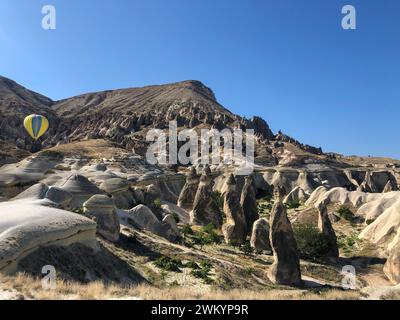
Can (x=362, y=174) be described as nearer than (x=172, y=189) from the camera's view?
No

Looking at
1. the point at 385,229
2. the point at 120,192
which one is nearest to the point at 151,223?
the point at 120,192

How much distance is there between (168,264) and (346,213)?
32.2 meters

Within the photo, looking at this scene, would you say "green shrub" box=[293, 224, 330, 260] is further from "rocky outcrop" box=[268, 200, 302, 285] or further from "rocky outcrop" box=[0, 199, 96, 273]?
"rocky outcrop" box=[0, 199, 96, 273]

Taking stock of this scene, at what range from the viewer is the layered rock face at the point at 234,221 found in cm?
3347

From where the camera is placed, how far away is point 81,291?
1038 cm

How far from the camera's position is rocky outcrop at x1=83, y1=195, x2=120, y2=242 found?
72.8 feet

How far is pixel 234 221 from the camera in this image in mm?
34094

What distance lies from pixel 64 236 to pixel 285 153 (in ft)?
313

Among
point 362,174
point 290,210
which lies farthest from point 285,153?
point 290,210

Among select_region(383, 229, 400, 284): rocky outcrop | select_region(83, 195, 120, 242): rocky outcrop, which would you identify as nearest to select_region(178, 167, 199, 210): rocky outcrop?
select_region(383, 229, 400, 284): rocky outcrop

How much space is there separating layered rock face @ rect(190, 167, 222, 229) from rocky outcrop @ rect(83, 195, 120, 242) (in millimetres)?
16630

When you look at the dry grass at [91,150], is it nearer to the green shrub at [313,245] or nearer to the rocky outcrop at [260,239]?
the rocky outcrop at [260,239]

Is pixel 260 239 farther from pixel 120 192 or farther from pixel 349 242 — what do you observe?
pixel 120 192
